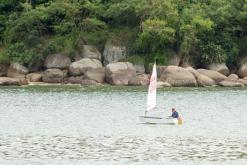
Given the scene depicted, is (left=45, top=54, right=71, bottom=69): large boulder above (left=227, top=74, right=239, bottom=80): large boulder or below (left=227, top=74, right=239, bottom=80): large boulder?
above

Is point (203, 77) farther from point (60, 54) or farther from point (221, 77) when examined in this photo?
point (60, 54)

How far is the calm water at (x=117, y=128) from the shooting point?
40.9m

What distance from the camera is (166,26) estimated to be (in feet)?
306

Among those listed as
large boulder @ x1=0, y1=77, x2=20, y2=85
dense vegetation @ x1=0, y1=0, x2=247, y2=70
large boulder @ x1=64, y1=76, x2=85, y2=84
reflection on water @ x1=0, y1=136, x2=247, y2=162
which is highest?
dense vegetation @ x1=0, y1=0, x2=247, y2=70

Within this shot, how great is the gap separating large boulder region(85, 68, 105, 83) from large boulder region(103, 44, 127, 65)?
3.45 m

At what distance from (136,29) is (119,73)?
9316 millimetres

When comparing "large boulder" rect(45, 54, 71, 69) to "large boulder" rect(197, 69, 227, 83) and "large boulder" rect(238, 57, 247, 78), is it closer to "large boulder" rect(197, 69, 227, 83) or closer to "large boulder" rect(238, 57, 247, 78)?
"large boulder" rect(197, 69, 227, 83)

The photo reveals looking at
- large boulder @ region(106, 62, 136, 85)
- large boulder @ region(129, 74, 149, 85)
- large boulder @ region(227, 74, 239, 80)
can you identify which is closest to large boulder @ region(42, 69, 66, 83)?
large boulder @ region(106, 62, 136, 85)

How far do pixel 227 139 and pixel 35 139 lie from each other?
10263mm

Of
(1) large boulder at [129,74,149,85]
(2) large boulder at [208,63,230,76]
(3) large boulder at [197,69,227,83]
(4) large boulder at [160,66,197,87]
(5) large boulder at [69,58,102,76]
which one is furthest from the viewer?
(2) large boulder at [208,63,230,76]

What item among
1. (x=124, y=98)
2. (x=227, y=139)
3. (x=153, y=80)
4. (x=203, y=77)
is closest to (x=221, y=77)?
(x=203, y=77)

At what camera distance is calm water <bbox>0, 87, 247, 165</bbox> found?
40.9m

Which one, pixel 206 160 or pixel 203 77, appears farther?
pixel 203 77

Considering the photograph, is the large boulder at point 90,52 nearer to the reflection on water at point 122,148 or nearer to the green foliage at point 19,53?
the green foliage at point 19,53
